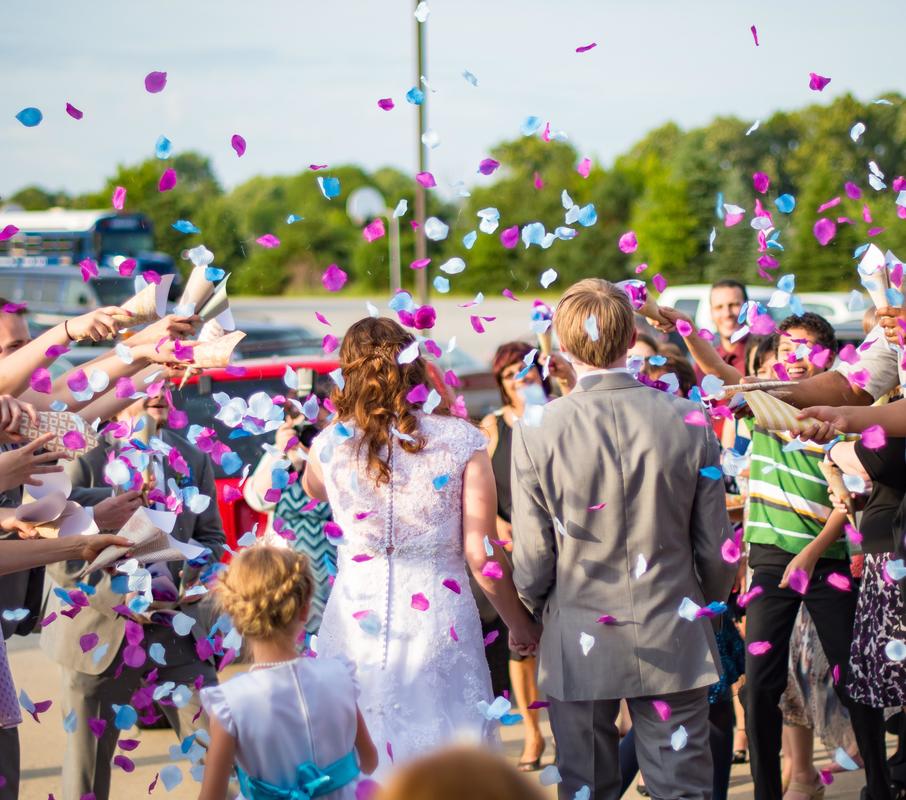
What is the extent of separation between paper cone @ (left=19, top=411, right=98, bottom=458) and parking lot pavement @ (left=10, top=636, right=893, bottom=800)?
198 cm

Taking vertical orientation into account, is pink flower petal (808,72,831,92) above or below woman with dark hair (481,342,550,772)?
above

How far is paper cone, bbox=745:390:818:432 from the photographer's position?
3576 millimetres

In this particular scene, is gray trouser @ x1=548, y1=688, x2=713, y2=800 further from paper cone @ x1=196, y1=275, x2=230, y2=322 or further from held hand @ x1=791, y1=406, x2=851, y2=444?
paper cone @ x1=196, y1=275, x2=230, y2=322

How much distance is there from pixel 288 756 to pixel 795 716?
9.03ft

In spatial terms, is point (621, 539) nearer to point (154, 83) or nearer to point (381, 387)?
point (381, 387)

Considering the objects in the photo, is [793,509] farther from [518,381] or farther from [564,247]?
[564,247]

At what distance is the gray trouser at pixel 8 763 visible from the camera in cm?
369

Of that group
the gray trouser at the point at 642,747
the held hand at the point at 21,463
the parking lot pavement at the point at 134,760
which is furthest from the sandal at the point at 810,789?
the held hand at the point at 21,463

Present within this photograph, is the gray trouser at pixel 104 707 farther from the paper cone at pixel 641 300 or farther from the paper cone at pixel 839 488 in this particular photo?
the paper cone at pixel 839 488

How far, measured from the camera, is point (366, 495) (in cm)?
361

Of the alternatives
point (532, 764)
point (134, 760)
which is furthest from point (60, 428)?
point (532, 764)

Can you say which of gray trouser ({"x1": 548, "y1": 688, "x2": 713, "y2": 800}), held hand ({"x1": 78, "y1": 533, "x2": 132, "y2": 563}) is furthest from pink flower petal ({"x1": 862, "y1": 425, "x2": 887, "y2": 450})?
held hand ({"x1": 78, "y1": 533, "x2": 132, "y2": 563})

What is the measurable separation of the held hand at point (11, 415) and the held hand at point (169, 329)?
0.51m

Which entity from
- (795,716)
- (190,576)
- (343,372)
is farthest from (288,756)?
(795,716)
